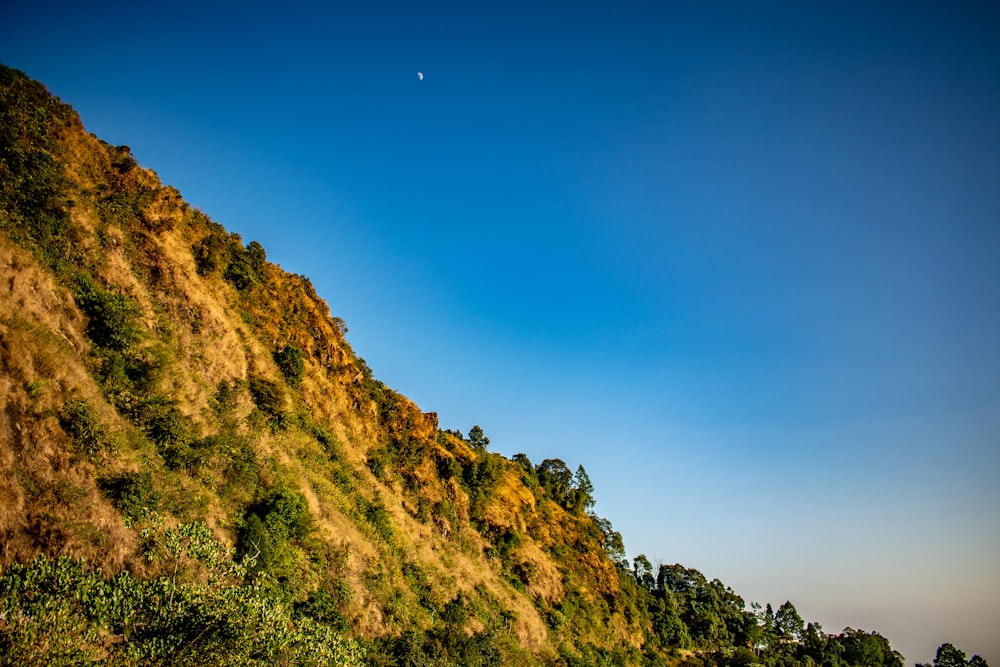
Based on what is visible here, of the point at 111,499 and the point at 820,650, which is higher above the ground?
the point at 111,499

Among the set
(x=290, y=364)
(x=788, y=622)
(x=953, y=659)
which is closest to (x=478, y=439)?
(x=290, y=364)

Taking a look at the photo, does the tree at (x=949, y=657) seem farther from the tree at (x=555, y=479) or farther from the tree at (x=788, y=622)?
the tree at (x=555, y=479)

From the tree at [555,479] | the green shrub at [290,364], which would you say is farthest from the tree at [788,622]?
the green shrub at [290,364]

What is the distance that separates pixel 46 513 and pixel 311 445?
1793cm

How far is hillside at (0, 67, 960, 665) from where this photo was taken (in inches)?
523

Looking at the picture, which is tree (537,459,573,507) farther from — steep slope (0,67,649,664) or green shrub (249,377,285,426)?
green shrub (249,377,285,426)

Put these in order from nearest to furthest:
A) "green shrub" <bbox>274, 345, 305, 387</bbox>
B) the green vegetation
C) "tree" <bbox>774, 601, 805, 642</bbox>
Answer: the green vegetation → "green shrub" <bbox>274, 345, 305, 387</bbox> → "tree" <bbox>774, 601, 805, 642</bbox>

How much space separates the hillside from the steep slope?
0.12 meters

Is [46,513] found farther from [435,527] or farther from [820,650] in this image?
[820,650]

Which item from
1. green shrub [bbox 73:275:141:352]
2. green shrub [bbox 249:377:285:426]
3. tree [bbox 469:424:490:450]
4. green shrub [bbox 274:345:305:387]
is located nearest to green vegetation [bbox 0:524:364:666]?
green shrub [bbox 73:275:141:352]

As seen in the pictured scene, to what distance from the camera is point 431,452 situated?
49.1m

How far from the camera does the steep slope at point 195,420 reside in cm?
1898

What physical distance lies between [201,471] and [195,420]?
3.36m

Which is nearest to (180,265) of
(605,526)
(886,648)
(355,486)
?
(355,486)
